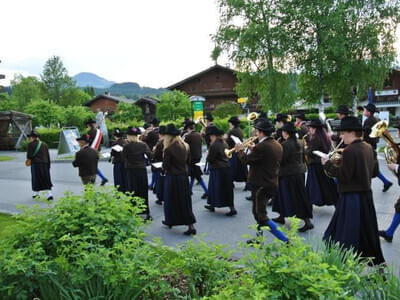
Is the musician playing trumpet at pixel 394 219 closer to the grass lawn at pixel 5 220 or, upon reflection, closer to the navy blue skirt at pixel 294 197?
the navy blue skirt at pixel 294 197

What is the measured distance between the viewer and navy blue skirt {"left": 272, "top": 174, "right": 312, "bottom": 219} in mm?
6285

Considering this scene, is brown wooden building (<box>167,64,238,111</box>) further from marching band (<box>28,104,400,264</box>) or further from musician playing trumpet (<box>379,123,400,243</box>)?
musician playing trumpet (<box>379,123,400,243</box>)

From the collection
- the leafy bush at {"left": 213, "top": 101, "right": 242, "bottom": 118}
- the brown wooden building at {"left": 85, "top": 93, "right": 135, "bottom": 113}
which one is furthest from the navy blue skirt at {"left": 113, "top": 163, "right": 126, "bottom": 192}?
the brown wooden building at {"left": 85, "top": 93, "right": 135, "bottom": 113}

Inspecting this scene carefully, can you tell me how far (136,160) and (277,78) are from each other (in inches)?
791

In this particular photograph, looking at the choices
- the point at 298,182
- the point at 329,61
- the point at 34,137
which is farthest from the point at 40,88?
the point at 298,182

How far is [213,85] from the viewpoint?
4762cm

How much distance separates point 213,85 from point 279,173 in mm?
42175

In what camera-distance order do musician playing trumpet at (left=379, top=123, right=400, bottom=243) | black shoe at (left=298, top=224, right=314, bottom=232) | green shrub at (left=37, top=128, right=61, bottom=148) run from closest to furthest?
musician playing trumpet at (left=379, top=123, right=400, bottom=243) → black shoe at (left=298, top=224, right=314, bottom=232) → green shrub at (left=37, top=128, right=61, bottom=148)


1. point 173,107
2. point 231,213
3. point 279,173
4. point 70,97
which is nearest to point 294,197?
point 279,173

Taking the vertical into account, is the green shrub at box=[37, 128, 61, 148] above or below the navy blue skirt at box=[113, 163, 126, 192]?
above

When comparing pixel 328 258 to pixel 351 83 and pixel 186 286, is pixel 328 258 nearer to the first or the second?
pixel 186 286

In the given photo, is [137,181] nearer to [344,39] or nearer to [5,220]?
[5,220]

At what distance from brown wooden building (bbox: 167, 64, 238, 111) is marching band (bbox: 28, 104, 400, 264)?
37.9m

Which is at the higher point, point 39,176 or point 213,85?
point 213,85
